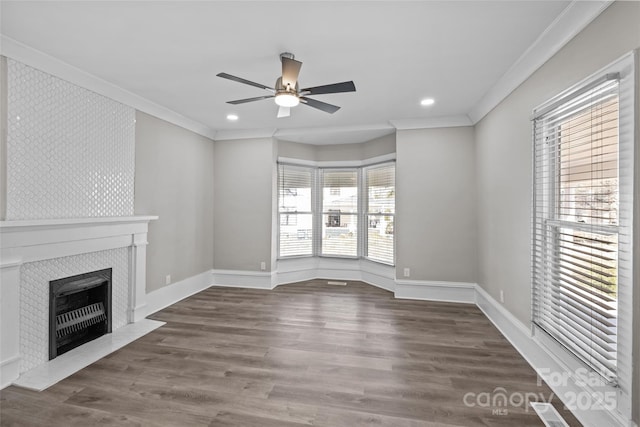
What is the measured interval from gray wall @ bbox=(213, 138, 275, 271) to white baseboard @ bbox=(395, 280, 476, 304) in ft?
7.10

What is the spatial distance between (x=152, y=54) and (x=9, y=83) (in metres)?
1.08

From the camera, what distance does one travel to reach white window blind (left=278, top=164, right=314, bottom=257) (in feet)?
18.0

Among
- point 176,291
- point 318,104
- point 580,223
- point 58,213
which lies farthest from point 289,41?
point 176,291

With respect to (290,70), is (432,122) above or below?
above

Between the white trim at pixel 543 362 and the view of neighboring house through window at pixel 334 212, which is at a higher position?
the view of neighboring house through window at pixel 334 212

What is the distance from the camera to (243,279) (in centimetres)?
517

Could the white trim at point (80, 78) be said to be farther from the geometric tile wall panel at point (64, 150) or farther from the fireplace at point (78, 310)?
the fireplace at point (78, 310)

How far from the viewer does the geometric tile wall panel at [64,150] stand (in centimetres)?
247

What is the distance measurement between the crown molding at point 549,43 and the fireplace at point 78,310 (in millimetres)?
4430

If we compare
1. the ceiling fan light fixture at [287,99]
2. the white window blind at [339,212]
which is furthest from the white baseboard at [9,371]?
the white window blind at [339,212]

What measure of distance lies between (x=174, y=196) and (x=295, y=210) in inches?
81.6

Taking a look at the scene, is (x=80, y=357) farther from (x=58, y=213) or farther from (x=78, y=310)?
(x=58, y=213)

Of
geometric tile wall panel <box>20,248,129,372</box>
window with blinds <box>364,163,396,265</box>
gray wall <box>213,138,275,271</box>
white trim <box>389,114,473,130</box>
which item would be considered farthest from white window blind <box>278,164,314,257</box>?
geometric tile wall panel <box>20,248,129,372</box>

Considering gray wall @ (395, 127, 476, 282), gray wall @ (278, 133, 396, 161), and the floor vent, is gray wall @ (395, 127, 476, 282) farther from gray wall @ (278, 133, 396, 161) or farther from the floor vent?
the floor vent
